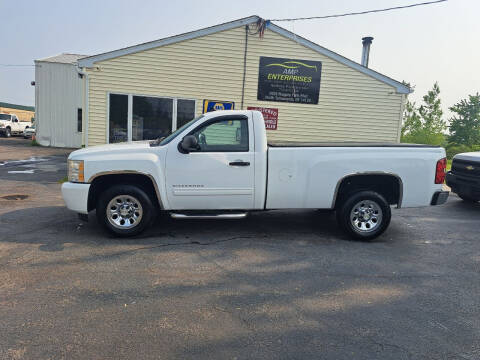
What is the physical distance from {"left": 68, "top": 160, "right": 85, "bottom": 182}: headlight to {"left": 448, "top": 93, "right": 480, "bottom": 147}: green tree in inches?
2237

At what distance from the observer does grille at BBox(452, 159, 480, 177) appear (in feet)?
27.0

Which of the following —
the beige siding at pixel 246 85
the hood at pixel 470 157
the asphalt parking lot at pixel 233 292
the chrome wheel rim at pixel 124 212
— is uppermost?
the beige siding at pixel 246 85

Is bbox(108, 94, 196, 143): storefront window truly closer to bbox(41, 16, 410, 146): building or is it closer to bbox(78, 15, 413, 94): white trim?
bbox(41, 16, 410, 146): building

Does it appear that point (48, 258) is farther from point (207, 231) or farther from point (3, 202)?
point (3, 202)

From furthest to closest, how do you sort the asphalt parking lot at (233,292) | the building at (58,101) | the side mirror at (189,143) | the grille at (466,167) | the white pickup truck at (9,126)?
the white pickup truck at (9,126), the building at (58,101), the grille at (466,167), the side mirror at (189,143), the asphalt parking lot at (233,292)

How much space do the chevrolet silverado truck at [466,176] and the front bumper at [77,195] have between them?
810 centimetres

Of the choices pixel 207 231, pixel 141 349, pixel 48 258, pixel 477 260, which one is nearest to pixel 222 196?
pixel 207 231

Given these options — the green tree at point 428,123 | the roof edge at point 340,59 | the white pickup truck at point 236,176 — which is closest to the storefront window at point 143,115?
the roof edge at point 340,59

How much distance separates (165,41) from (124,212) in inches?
318

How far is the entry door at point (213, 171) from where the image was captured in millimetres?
5273

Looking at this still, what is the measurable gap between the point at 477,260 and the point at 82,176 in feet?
18.5

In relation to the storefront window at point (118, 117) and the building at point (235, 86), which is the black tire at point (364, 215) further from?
the storefront window at point (118, 117)

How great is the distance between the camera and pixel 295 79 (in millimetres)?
12391

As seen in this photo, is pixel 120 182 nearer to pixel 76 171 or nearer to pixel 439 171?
pixel 76 171
